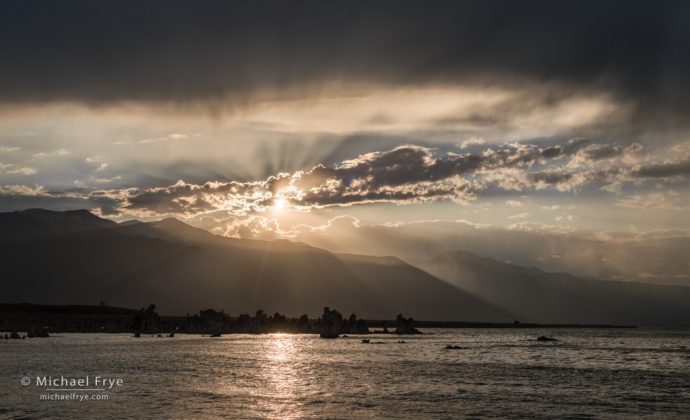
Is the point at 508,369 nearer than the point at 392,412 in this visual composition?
No

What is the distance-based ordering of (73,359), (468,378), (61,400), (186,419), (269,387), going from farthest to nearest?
(73,359)
(468,378)
(269,387)
(61,400)
(186,419)

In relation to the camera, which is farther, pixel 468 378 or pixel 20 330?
pixel 20 330

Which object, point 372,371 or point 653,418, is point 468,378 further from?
point 653,418

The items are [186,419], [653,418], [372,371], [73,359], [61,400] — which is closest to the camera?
[186,419]

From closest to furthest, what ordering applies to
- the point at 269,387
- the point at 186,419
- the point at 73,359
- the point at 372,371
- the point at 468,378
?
the point at 186,419 → the point at 269,387 → the point at 468,378 → the point at 372,371 → the point at 73,359

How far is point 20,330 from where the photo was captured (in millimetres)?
195500

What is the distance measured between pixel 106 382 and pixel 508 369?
49132 millimetres

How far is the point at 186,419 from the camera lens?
41.8 meters


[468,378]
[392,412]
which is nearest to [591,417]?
[392,412]

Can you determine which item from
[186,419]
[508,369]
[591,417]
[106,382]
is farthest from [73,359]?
[591,417]

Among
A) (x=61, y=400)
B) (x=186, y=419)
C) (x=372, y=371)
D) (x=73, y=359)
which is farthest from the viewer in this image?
(x=73, y=359)

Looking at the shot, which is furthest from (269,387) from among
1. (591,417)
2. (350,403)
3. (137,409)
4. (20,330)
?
(20,330)

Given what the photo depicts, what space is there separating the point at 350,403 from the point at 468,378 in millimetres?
24503

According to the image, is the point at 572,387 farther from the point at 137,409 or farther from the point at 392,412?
the point at 137,409
